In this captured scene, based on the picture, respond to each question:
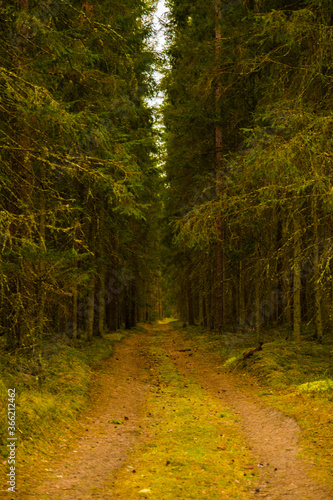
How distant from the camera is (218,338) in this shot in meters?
18.9

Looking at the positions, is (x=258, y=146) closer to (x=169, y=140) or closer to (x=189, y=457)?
(x=189, y=457)

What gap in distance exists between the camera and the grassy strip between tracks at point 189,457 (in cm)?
496

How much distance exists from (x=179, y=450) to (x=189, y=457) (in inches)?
15.3

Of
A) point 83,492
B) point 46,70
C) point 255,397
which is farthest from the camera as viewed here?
point 255,397

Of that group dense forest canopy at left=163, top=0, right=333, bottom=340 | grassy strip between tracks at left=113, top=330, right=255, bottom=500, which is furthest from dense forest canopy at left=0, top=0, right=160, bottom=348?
grassy strip between tracks at left=113, top=330, right=255, bottom=500

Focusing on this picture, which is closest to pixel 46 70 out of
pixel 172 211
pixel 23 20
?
pixel 23 20

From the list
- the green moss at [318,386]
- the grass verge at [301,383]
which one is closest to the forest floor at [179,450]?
the grass verge at [301,383]

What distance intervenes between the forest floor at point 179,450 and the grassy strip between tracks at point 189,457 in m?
0.01

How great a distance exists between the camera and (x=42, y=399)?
26.0 ft

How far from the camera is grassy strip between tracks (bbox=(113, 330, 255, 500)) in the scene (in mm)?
4961

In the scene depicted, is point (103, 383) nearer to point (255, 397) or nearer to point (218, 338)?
point (255, 397)

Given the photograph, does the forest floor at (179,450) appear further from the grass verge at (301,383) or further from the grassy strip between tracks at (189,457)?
the grass verge at (301,383)

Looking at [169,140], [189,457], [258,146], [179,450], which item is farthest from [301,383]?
[169,140]

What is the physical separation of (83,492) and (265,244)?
11840mm
